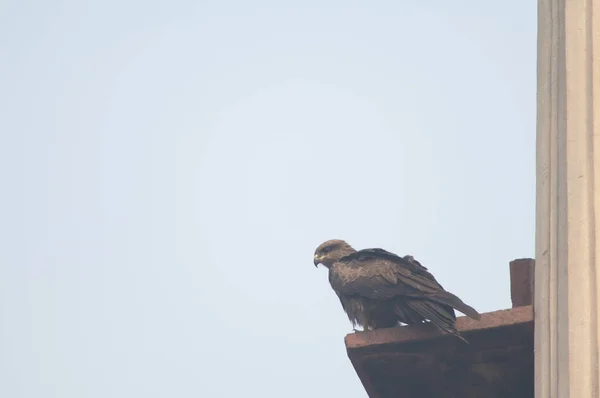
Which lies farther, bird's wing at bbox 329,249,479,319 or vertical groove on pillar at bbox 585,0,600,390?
bird's wing at bbox 329,249,479,319

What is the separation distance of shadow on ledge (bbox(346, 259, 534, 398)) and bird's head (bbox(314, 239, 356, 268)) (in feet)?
11.9

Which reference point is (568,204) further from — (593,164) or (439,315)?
(439,315)

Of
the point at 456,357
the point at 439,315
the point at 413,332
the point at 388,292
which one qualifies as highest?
the point at 388,292

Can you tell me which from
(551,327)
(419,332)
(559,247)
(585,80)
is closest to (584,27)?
(585,80)

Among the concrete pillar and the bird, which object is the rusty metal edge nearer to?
the bird

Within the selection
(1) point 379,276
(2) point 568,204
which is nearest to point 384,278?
(1) point 379,276

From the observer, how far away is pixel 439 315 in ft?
29.8

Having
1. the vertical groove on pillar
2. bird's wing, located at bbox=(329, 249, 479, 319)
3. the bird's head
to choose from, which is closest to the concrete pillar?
the vertical groove on pillar

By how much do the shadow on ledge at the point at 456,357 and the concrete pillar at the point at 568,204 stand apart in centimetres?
112

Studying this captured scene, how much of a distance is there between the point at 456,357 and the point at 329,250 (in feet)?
14.0

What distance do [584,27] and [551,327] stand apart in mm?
2142

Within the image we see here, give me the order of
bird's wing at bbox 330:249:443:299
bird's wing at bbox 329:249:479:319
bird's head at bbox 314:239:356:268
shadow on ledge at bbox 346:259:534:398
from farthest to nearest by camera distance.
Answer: bird's head at bbox 314:239:356:268 < bird's wing at bbox 330:249:443:299 < bird's wing at bbox 329:249:479:319 < shadow on ledge at bbox 346:259:534:398

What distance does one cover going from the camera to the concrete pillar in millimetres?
6891

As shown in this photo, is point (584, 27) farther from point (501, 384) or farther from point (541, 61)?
point (501, 384)
